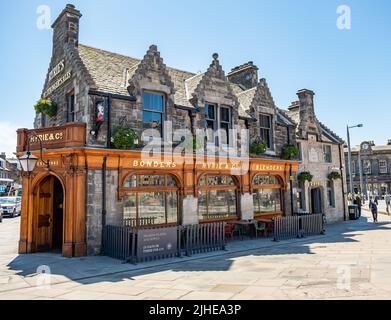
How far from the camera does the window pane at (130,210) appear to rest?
43.7 feet

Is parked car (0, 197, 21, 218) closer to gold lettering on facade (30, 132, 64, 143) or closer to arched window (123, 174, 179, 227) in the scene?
gold lettering on facade (30, 132, 64, 143)

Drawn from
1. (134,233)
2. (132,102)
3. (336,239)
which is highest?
(132,102)

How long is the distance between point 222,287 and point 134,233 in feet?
13.7

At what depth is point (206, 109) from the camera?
16734 mm

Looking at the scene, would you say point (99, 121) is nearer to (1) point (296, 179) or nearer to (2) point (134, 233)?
(2) point (134, 233)

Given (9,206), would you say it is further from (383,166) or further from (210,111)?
(383,166)

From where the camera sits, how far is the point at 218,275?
9086 mm

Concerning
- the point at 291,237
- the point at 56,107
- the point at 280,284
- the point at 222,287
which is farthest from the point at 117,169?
the point at 291,237

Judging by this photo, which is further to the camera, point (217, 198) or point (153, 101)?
point (217, 198)

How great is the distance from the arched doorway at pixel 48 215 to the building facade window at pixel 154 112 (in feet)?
16.8

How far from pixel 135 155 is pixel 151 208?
2.54 metres

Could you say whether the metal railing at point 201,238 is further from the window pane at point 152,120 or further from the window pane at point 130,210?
the window pane at point 152,120

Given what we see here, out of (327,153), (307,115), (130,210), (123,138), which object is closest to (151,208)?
(130,210)

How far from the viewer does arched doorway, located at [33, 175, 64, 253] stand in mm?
13727
